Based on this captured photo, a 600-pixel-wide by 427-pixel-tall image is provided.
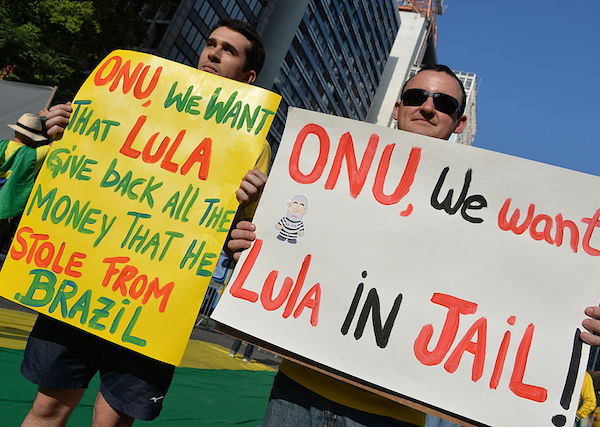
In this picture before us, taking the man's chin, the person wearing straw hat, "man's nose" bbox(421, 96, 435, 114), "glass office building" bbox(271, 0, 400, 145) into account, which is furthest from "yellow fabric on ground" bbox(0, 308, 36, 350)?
"glass office building" bbox(271, 0, 400, 145)

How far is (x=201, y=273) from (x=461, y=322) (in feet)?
2.43

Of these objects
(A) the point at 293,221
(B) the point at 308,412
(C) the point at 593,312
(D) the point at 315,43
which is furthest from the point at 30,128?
(D) the point at 315,43

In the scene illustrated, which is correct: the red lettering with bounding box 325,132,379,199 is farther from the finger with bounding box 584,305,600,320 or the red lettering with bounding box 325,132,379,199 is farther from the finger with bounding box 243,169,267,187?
the finger with bounding box 584,305,600,320

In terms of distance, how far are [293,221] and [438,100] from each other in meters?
0.63

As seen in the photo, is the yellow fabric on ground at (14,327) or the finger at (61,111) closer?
the finger at (61,111)

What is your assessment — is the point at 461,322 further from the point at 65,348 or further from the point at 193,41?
the point at 193,41

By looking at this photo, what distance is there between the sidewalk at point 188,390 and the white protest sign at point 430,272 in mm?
1980

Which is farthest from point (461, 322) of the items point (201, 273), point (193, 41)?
point (193, 41)

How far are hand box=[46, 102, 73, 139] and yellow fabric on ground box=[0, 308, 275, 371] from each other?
2.78 meters

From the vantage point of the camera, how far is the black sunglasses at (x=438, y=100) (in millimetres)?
1566

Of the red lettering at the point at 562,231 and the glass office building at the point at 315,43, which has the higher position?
the glass office building at the point at 315,43

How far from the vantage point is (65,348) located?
1.54 m

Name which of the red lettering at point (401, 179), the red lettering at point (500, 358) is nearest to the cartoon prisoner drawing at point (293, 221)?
the red lettering at point (401, 179)

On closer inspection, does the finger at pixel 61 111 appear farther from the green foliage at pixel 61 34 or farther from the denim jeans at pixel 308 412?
the green foliage at pixel 61 34
